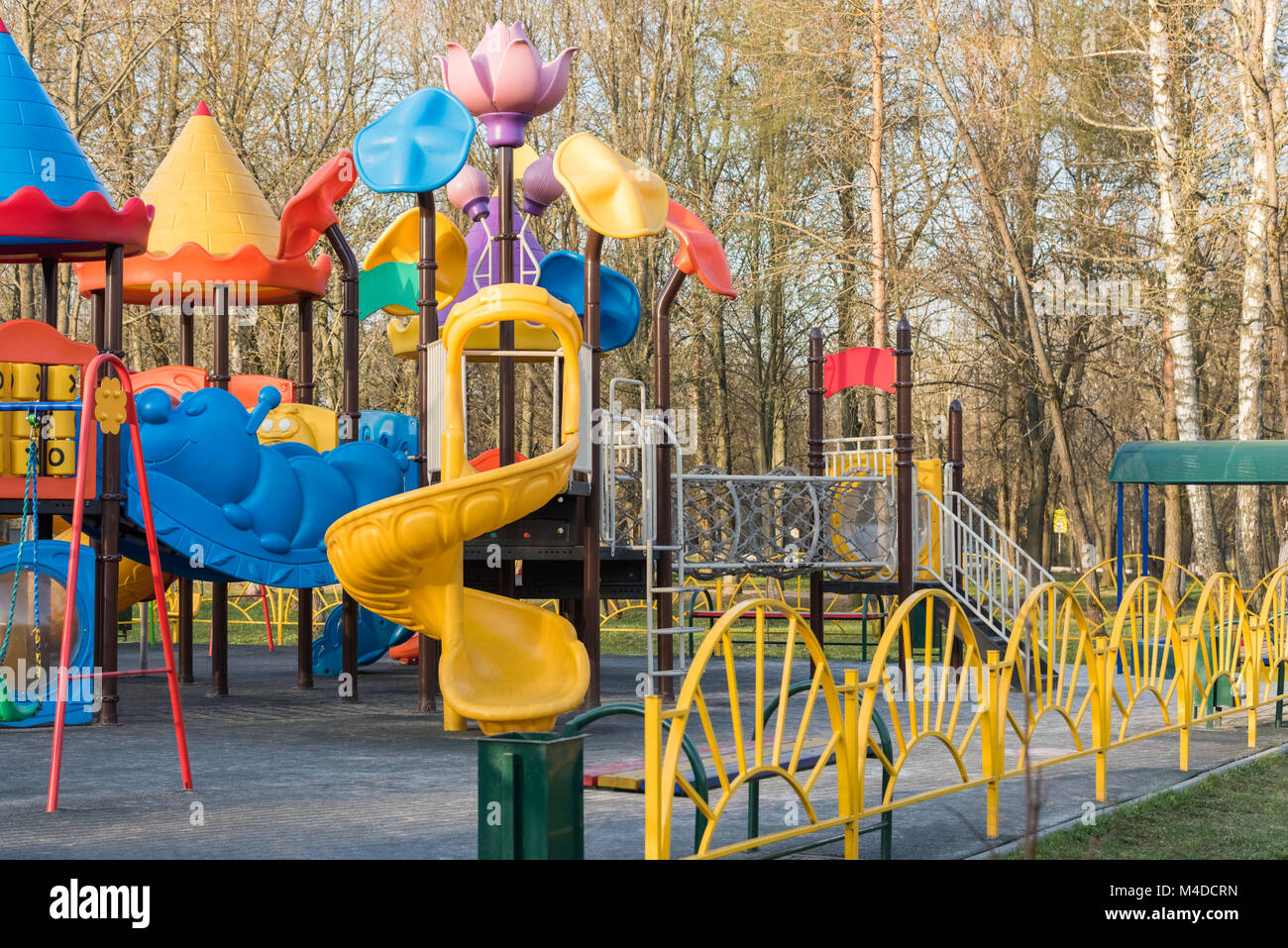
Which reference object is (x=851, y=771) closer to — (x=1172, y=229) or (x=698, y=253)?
(x=698, y=253)

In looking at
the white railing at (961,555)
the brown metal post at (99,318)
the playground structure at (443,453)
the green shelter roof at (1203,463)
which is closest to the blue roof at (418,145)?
the playground structure at (443,453)

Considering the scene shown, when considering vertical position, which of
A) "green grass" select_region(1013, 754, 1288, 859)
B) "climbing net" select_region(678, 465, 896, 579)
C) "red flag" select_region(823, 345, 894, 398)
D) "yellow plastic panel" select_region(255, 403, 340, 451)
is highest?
"red flag" select_region(823, 345, 894, 398)

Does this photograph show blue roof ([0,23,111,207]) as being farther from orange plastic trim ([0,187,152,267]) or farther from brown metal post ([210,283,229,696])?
brown metal post ([210,283,229,696])

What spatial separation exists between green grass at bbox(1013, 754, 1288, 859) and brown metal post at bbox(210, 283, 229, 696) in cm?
816

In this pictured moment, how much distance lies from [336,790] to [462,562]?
2525mm

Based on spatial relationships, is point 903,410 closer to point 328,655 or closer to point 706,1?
point 328,655

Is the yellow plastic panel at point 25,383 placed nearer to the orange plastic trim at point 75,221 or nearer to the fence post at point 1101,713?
the orange plastic trim at point 75,221

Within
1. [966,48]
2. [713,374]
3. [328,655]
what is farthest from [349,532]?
[713,374]

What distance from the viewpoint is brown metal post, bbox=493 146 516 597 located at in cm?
1116

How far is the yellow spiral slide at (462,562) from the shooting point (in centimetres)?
936

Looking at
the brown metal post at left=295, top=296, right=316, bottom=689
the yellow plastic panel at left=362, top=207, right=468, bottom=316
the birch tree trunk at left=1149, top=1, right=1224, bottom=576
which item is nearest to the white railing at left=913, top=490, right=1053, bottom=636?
the yellow plastic panel at left=362, top=207, right=468, bottom=316

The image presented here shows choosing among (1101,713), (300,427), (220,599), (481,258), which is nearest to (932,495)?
(481,258)

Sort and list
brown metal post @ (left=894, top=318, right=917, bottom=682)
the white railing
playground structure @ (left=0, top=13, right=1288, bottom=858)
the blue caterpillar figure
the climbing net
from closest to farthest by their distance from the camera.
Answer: playground structure @ (left=0, top=13, right=1288, bottom=858)
the blue caterpillar figure
the climbing net
brown metal post @ (left=894, top=318, right=917, bottom=682)
the white railing
